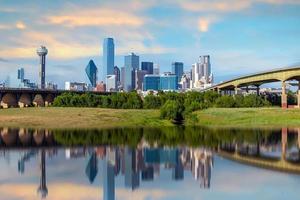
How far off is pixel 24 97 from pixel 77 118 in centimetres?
6584

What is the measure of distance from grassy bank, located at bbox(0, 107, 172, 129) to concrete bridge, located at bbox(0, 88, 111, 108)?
3608 centimetres

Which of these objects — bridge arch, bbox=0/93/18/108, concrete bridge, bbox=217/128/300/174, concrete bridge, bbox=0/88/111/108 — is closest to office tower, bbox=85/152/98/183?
concrete bridge, bbox=217/128/300/174

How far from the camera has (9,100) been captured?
16300 centimetres

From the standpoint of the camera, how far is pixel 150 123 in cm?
11006

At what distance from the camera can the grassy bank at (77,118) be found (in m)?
104

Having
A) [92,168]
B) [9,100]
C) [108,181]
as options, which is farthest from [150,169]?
[9,100]

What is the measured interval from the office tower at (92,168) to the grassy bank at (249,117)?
61711 millimetres

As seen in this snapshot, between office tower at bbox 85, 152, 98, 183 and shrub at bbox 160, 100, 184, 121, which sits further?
shrub at bbox 160, 100, 184, 121

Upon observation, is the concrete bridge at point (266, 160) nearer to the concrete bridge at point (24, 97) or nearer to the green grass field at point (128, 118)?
the green grass field at point (128, 118)

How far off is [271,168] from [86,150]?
2241 centimetres

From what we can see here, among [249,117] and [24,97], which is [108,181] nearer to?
[249,117]

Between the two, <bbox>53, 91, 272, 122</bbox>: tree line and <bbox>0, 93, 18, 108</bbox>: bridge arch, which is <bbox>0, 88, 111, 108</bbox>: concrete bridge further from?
<bbox>53, 91, 272, 122</bbox>: tree line

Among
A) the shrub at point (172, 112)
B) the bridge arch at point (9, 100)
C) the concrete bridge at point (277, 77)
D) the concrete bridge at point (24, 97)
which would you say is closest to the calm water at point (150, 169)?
the shrub at point (172, 112)

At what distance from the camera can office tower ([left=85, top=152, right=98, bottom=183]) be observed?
124 ft
